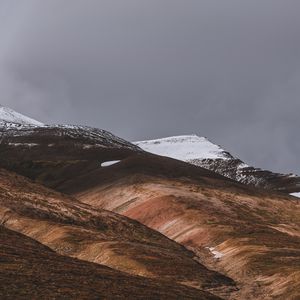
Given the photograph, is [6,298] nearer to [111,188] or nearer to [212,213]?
[212,213]

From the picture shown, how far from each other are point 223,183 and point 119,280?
12571 cm

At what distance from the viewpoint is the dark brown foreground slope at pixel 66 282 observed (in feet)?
162

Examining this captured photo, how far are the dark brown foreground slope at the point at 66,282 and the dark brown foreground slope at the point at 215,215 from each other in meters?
13.1

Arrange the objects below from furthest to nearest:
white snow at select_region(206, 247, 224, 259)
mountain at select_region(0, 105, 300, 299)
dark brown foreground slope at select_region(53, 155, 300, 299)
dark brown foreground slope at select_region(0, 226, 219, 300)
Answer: white snow at select_region(206, 247, 224, 259), dark brown foreground slope at select_region(53, 155, 300, 299), mountain at select_region(0, 105, 300, 299), dark brown foreground slope at select_region(0, 226, 219, 300)

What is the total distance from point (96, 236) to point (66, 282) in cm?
4358

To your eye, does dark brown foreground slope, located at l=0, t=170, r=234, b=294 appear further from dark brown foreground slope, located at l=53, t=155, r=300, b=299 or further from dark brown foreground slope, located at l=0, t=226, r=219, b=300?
dark brown foreground slope, located at l=0, t=226, r=219, b=300

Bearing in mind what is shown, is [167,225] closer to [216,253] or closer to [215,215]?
[215,215]

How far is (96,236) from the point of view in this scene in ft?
322

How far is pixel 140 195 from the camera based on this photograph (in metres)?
151

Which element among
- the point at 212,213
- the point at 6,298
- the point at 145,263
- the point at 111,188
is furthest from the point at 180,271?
the point at 111,188

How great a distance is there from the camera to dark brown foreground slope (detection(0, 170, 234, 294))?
76.2 m

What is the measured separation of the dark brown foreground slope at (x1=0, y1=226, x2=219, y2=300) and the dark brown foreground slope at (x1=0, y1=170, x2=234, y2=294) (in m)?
9.96

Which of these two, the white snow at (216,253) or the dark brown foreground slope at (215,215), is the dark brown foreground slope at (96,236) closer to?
the white snow at (216,253)

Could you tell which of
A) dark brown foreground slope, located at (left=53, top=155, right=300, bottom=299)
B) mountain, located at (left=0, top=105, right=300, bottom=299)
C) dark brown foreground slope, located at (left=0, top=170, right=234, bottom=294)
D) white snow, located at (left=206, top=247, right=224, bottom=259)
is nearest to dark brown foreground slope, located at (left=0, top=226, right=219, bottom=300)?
mountain, located at (left=0, top=105, right=300, bottom=299)
